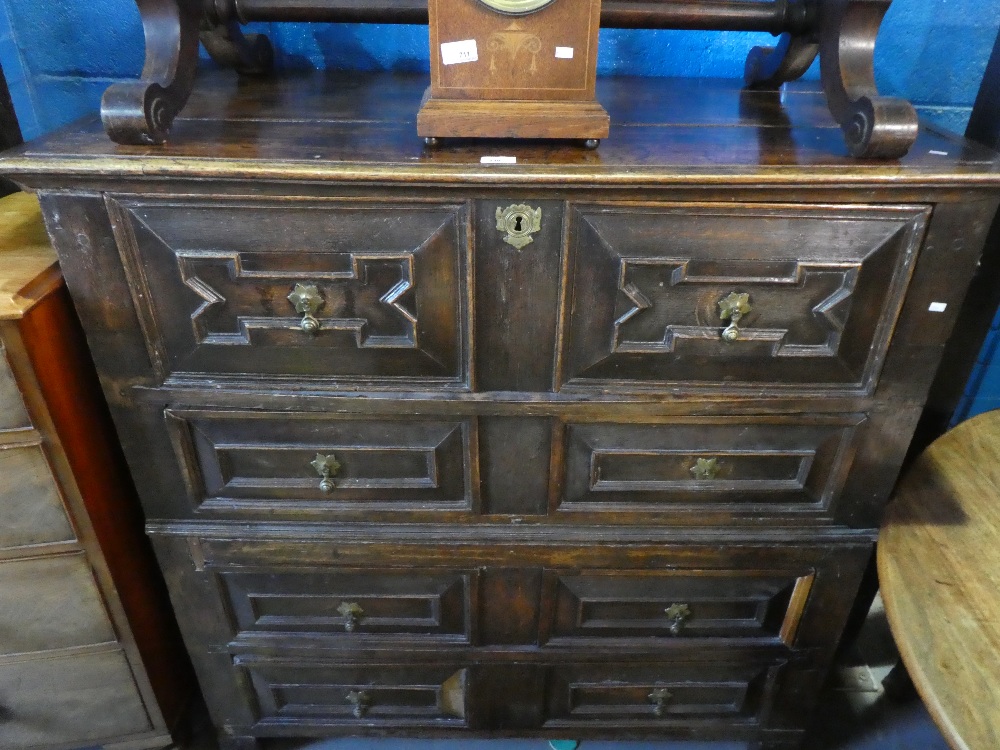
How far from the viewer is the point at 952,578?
1047 mm

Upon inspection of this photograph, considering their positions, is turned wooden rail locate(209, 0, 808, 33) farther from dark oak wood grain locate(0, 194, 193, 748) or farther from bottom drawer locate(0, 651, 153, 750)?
bottom drawer locate(0, 651, 153, 750)

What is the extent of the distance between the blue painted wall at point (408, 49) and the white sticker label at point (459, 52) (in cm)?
48

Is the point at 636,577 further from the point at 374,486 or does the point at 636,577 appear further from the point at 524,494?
the point at 374,486

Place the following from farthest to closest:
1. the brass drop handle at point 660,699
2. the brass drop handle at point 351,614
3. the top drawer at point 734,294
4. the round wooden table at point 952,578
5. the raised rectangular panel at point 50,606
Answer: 1. the brass drop handle at point 660,699
2. the brass drop handle at point 351,614
3. the raised rectangular panel at point 50,606
4. the top drawer at point 734,294
5. the round wooden table at point 952,578

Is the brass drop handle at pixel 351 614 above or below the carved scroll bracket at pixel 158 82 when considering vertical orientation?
below

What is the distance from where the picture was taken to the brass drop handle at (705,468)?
1198 millimetres

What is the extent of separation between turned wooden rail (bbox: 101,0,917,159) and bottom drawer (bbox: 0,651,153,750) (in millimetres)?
1002

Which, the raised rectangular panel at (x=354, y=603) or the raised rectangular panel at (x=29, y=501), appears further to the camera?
the raised rectangular panel at (x=354, y=603)

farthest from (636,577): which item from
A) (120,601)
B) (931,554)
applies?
(120,601)

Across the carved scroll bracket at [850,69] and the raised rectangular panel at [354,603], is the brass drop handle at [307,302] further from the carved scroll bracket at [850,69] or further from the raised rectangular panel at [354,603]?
the carved scroll bracket at [850,69]

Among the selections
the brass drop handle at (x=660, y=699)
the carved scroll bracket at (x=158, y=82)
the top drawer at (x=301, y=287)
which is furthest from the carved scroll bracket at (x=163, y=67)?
the brass drop handle at (x=660, y=699)

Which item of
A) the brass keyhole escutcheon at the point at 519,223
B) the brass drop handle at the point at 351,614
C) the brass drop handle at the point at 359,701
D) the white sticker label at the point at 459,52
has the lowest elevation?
the brass drop handle at the point at 359,701

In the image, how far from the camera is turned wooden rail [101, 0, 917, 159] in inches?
38.0

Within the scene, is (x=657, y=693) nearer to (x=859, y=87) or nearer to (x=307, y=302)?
(x=307, y=302)
